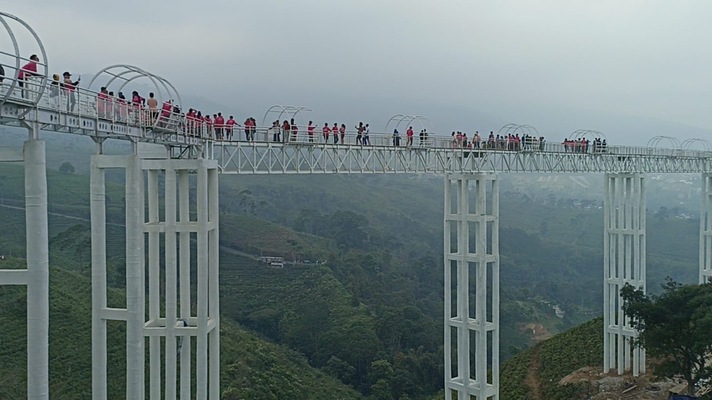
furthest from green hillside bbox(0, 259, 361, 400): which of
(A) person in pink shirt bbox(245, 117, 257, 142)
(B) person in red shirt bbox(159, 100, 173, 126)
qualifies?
(B) person in red shirt bbox(159, 100, 173, 126)

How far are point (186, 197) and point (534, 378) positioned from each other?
2186cm

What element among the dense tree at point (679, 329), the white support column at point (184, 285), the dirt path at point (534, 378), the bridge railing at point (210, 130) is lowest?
the dirt path at point (534, 378)

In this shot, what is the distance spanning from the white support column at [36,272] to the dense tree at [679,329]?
20.3 meters

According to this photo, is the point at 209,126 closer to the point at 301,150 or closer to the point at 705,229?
the point at 301,150

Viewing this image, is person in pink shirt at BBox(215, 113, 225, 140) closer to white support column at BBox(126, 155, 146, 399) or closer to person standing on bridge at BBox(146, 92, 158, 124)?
person standing on bridge at BBox(146, 92, 158, 124)

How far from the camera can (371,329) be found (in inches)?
1938

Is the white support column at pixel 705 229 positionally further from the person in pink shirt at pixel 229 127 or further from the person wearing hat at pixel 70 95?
the person wearing hat at pixel 70 95

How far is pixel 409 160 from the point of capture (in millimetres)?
21406

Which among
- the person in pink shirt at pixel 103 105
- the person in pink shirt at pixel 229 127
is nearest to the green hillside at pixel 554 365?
the person in pink shirt at pixel 229 127

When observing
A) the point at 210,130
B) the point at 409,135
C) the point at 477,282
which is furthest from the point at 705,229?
the point at 210,130

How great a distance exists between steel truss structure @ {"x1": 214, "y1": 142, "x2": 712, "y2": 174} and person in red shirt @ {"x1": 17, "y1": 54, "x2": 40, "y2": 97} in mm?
7089

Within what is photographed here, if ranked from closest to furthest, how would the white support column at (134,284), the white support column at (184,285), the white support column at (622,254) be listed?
the white support column at (134,284)
the white support column at (184,285)
the white support column at (622,254)

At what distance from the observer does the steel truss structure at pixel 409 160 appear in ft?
58.3

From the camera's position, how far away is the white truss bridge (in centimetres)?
947
